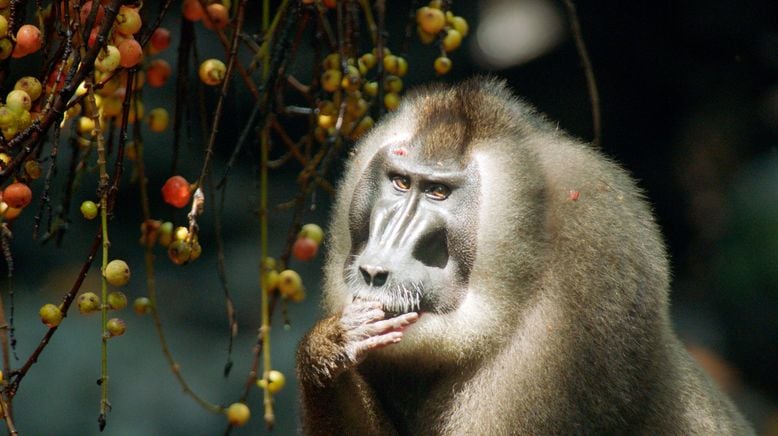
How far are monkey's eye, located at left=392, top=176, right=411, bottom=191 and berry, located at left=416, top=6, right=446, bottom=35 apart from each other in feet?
1.79

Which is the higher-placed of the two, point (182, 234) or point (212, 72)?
point (212, 72)

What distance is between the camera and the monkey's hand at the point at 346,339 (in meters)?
2.91

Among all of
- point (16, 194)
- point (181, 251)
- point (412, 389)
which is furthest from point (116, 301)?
point (412, 389)

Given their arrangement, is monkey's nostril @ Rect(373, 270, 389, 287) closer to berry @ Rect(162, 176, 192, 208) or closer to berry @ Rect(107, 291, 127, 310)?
berry @ Rect(162, 176, 192, 208)

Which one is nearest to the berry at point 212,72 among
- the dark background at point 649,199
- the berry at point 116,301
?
the berry at point 116,301

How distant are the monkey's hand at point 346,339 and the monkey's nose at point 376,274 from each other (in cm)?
6

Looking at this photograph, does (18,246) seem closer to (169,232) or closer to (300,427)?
(300,427)

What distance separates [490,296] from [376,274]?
415 mm

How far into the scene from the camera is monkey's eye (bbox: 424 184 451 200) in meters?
3.23

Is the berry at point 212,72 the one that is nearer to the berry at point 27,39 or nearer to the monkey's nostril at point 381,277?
the berry at point 27,39

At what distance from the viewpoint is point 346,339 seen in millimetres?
3016

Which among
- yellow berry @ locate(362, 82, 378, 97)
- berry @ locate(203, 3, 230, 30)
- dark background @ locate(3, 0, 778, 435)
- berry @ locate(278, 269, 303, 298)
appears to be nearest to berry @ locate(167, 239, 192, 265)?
berry @ locate(278, 269, 303, 298)

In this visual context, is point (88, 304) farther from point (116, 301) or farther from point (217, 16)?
point (217, 16)

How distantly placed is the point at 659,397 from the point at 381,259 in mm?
1080
